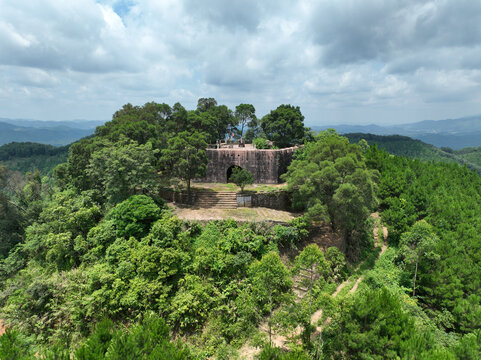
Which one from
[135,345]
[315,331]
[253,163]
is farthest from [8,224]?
[315,331]

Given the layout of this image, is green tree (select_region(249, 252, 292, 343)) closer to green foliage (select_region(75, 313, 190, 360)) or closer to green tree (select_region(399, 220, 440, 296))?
green foliage (select_region(75, 313, 190, 360))

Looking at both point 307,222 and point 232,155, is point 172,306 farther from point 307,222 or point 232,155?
point 232,155

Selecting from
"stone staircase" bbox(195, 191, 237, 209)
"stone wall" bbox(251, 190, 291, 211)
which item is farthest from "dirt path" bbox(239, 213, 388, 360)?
"stone staircase" bbox(195, 191, 237, 209)

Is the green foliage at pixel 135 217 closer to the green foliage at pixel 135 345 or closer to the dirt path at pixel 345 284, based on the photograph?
the green foliage at pixel 135 345

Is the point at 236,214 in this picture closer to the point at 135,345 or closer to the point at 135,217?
the point at 135,217

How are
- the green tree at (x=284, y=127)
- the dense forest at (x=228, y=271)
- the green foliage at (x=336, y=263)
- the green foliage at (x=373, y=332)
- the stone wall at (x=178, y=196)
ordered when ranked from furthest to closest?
1. the green tree at (x=284, y=127)
2. the stone wall at (x=178, y=196)
3. the green foliage at (x=336, y=263)
4. the dense forest at (x=228, y=271)
5. the green foliage at (x=373, y=332)

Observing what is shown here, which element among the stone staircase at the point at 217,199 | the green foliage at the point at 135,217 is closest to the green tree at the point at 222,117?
the stone staircase at the point at 217,199
